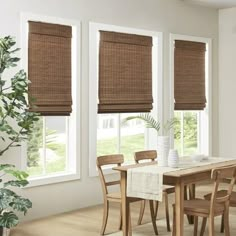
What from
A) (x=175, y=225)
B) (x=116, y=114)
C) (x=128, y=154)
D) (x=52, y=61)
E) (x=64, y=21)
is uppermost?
(x=64, y=21)

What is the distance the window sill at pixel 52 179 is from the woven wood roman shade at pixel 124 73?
1026 millimetres

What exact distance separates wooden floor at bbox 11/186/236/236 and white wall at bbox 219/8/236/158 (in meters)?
2.63

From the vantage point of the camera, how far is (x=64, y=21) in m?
6.27

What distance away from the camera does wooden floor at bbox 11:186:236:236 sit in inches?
207

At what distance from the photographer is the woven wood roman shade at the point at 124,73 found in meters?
6.87

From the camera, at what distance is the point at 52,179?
6.17m

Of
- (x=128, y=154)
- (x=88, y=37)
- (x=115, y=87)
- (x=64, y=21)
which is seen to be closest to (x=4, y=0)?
(x=64, y=21)

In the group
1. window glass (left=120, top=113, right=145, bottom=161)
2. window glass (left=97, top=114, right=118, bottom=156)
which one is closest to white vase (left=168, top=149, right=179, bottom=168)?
window glass (left=97, top=114, right=118, bottom=156)

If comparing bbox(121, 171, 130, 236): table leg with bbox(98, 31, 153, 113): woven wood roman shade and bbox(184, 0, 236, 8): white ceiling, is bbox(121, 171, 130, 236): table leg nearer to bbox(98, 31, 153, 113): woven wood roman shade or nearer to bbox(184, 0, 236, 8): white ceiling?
bbox(98, 31, 153, 113): woven wood roman shade

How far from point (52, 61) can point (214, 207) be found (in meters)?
2.88

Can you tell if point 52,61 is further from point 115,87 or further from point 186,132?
point 186,132

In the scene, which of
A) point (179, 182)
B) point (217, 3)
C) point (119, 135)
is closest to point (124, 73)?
point (119, 135)

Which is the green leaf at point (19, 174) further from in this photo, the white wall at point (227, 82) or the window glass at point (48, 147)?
the white wall at point (227, 82)

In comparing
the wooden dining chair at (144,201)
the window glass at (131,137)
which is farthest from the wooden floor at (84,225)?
the window glass at (131,137)
